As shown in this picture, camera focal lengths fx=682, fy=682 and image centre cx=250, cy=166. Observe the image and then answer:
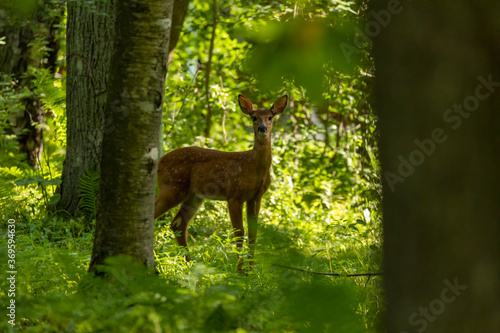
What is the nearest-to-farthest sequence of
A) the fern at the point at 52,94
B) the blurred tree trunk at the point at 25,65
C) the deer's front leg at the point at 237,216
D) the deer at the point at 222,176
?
1. the deer's front leg at the point at 237,216
2. the deer at the point at 222,176
3. the fern at the point at 52,94
4. the blurred tree trunk at the point at 25,65

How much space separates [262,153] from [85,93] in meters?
2.08

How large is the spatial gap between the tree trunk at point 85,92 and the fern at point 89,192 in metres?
0.16

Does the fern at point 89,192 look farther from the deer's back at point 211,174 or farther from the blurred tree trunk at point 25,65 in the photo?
the blurred tree trunk at point 25,65

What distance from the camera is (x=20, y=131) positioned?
1140 cm

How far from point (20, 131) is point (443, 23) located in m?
10.7

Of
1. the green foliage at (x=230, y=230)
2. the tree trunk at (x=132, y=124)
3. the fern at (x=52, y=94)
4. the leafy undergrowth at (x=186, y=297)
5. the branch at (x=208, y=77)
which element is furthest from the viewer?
the branch at (x=208, y=77)

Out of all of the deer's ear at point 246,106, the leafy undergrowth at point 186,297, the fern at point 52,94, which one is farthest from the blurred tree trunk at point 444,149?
the fern at point 52,94

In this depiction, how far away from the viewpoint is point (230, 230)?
21.6 ft

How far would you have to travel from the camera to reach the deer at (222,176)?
25.2 feet

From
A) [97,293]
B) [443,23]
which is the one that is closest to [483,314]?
[443,23]

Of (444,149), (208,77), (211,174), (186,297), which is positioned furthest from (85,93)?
(444,149)

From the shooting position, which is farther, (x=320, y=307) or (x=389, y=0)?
(x=320, y=307)

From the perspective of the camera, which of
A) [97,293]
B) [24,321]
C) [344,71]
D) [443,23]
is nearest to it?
[443,23]

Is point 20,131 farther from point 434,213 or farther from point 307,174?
point 434,213
